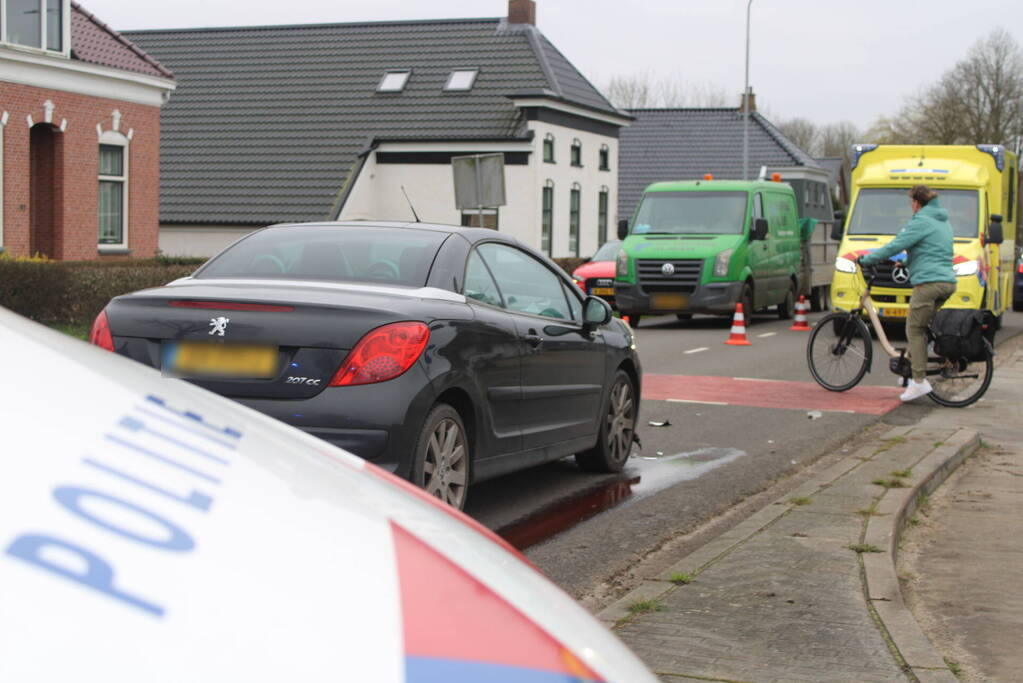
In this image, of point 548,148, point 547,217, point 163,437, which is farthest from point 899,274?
point 547,217

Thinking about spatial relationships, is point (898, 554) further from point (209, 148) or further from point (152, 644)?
point (209, 148)

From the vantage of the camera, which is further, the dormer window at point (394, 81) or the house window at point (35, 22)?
the dormer window at point (394, 81)

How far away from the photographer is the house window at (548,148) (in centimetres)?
3884

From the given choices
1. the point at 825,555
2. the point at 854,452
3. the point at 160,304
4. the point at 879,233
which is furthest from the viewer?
the point at 879,233

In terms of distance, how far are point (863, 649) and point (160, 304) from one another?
138 inches

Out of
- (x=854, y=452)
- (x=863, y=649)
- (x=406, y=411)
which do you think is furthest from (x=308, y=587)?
(x=854, y=452)

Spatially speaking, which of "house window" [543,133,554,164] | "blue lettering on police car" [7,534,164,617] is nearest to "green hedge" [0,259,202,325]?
"blue lettering on police car" [7,534,164,617]

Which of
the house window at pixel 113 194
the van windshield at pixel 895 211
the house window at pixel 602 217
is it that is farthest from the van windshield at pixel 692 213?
the house window at pixel 602 217

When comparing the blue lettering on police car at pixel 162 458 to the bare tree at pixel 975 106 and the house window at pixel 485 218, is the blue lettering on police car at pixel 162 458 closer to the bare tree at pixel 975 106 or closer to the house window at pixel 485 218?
the house window at pixel 485 218

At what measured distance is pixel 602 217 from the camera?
43812 mm

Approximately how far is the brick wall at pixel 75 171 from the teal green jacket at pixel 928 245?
1743 centimetres

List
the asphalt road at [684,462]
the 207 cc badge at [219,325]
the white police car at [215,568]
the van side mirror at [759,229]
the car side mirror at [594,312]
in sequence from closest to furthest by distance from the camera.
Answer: the white police car at [215,568]
the 207 cc badge at [219,325]
the asphalt road at [684,462]
the car side mirror at [594,312]
the van side mirror at [759,229]

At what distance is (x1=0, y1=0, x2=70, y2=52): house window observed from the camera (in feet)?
79.8

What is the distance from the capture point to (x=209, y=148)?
39625 millimetres
